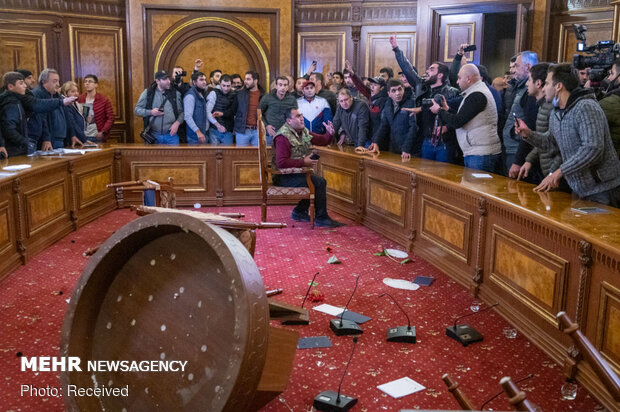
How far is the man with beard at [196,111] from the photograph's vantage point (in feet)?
25.3

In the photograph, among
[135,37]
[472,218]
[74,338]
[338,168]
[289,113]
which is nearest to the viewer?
[74,338]

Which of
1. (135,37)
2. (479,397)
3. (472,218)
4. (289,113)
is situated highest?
(135,37)

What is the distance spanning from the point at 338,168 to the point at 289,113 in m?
0.97

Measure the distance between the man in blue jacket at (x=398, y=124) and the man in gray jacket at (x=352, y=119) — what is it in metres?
0.19

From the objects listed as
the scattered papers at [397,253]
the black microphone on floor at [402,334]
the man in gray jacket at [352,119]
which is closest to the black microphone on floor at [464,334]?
the black microphone on floor at [402,334]

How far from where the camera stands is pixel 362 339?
352 centimetres

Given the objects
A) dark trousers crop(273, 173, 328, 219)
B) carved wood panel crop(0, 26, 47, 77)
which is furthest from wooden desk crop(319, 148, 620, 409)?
carved wood panel crop(0, 26, 47, 77)

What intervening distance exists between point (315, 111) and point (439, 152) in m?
1.99

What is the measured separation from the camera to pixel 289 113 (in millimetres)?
6305

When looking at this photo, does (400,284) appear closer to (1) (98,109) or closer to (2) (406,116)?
(2) (406,116)

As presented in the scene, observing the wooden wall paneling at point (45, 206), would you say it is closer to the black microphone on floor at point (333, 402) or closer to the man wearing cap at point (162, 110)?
the man wearing cap at point (162, 110)

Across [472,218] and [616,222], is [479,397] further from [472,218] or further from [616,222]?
[472,218]

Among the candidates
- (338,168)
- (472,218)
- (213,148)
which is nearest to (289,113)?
(338,168)

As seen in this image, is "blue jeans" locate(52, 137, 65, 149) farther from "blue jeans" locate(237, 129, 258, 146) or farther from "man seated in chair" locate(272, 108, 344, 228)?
"man seated in chair" locate(272, 108, 344, 228)
